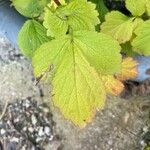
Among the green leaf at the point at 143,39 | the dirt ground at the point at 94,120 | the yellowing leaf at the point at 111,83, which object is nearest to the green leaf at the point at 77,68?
the green leaf at the point at 143,39

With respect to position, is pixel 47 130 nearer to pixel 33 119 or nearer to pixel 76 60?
pixel 33 119

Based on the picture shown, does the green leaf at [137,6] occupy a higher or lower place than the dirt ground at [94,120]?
higher

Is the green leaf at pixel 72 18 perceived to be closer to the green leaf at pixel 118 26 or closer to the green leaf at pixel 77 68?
the green leaf at pixel 77 68

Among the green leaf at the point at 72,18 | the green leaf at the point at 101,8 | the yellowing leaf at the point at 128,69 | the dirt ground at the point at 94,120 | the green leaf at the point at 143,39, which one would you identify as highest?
the green leaf at the point at 72,18

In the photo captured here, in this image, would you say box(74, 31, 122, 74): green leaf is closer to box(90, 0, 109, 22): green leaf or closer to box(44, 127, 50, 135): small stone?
box(90, 0, 109, 22): green leaf

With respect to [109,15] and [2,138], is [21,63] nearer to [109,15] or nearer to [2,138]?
[2,138]

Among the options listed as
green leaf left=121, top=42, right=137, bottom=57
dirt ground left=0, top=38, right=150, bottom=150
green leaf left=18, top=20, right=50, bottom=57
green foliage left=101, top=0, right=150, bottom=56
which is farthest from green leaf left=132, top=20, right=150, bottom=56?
dirt ground left=0, top=38, right=150, bottom=150
